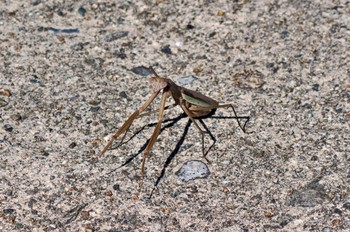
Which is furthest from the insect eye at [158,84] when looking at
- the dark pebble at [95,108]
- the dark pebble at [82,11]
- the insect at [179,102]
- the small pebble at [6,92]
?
the dark pebble at [82,11]

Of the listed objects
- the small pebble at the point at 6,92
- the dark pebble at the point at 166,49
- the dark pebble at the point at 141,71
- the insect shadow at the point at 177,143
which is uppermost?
the dark pebble at the point at 166,49

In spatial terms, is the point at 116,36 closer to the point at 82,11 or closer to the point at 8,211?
the point at 82,11

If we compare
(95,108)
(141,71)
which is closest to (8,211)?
(95,108)

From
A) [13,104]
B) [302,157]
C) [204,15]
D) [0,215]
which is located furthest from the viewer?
[204,15]

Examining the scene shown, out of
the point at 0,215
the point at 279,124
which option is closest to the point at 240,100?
the point at 279,124

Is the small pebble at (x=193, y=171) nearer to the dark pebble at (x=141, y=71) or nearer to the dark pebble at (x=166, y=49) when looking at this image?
the dark pebble at (x=141, y=71)

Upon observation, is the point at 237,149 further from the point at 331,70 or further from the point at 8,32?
the point at 8,32

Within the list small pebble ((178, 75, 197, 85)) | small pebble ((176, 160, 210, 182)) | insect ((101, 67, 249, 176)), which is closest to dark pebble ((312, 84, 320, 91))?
insect ((101, 67, 249, 176))
